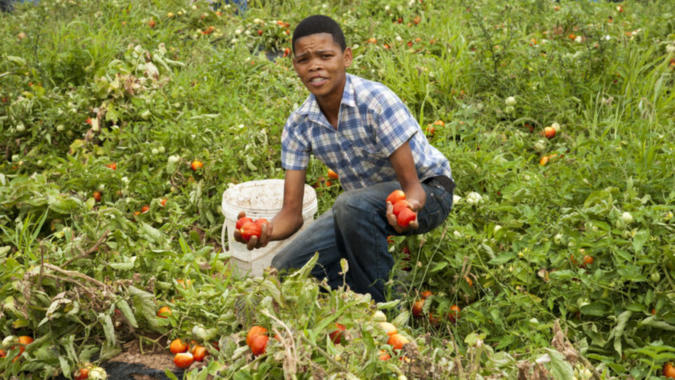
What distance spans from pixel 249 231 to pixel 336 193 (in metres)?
1.22

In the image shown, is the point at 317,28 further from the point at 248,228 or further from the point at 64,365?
the point at 64,365

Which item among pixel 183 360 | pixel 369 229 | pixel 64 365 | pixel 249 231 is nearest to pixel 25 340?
pixel 64 365

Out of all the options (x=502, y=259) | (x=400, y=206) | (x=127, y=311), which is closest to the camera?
(x=127, y=311)

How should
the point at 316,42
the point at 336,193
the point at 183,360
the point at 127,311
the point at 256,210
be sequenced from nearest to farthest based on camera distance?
the point at 183,360 < the point at 127,311 < the point at 316,42 < the point at 256,210 < the point at 336,193

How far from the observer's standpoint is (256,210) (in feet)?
10.4

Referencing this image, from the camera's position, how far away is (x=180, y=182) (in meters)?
4.00

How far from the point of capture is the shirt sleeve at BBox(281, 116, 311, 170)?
292cm

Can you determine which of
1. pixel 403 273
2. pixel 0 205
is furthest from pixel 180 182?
pixel 403 273

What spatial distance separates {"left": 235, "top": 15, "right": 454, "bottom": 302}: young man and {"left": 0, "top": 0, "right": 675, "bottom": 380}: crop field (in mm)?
209

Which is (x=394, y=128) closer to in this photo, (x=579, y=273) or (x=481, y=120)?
(x=579, y=273)

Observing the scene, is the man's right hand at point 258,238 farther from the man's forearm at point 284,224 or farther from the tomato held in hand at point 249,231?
the man's forearm at point 284,224

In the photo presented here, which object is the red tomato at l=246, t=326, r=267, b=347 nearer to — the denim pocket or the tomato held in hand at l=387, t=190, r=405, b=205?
the tomato held in hand at l=387, t=190, r=405, b=205

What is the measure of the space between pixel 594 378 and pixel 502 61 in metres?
3.10

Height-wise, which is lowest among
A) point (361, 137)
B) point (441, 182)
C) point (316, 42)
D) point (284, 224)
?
point (284, 224)
